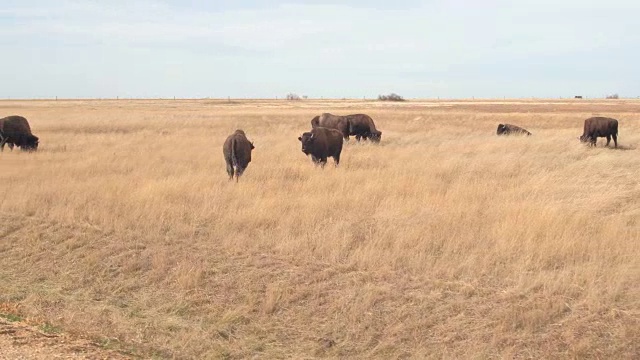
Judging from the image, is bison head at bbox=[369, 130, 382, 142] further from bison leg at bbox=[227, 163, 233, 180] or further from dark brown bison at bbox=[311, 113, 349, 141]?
bison leg at bbox=[227, 163, 233, 180]

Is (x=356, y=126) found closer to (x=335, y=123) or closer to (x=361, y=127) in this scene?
(x=361, y=127)

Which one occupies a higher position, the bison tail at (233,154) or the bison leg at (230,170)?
the bison tail at (233,154)

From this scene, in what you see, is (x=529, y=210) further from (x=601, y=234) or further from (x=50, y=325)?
(x=50, y=325)

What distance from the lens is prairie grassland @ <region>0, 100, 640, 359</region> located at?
241 inches

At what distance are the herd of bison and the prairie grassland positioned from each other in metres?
0.88

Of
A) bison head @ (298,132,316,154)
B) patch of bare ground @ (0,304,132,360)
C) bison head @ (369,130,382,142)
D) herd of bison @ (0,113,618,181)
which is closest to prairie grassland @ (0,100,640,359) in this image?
patch of bare ground @ (0,304,132,360)

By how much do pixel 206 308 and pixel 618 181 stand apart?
11.1 meters

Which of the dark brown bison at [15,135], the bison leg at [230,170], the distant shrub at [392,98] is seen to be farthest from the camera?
the distant shrub at [392,98]

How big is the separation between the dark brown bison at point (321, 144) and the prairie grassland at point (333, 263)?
338cm

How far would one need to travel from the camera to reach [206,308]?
709 cm

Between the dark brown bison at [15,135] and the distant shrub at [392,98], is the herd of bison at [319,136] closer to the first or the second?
the dark brown bison at [15,135]

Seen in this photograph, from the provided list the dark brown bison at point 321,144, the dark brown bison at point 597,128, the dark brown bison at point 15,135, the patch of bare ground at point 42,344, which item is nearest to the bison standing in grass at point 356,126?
the dark brown bison at point 321,144

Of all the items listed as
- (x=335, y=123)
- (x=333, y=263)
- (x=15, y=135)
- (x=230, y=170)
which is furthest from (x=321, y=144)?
(x=15, y=135)

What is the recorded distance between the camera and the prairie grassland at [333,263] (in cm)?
613
